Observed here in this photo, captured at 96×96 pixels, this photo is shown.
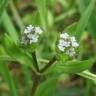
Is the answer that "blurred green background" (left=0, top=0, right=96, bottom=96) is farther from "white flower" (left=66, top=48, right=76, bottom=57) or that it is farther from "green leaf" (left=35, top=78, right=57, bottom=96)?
"white flower" (left=66, top=48, right=76, bottom=57)

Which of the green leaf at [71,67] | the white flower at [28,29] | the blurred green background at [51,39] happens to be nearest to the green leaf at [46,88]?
the green leaf at [71,67]

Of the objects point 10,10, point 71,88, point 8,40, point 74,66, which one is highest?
point 10,10

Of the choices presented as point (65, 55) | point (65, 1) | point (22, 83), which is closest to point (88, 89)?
point (65, 55)

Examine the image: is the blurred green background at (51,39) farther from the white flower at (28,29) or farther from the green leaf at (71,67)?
the white flower at (28,29)

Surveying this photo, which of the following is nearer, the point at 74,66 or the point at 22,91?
the point at 74,66

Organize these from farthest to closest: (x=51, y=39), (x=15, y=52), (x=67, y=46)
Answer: (x=51, y=39), (x=15, y=52), (x=67, y=46)

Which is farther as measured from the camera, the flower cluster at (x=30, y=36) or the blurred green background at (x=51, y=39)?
the blurred green background at (x=51, y=39)

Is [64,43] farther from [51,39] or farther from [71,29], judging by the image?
[51,39]

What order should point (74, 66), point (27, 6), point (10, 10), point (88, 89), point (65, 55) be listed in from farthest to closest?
point (27, 6)
point (10, 10)
point (88, 89)
point (74, 66)
point (65, 55)

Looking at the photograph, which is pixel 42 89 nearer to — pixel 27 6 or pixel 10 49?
pixel 10 49

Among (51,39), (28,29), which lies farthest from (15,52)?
(51,39)

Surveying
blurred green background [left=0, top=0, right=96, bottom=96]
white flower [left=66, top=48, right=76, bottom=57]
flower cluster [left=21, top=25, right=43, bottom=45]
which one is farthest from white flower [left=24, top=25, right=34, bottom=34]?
blurred green background [left=0, top=0, right=96, bottom=96]
